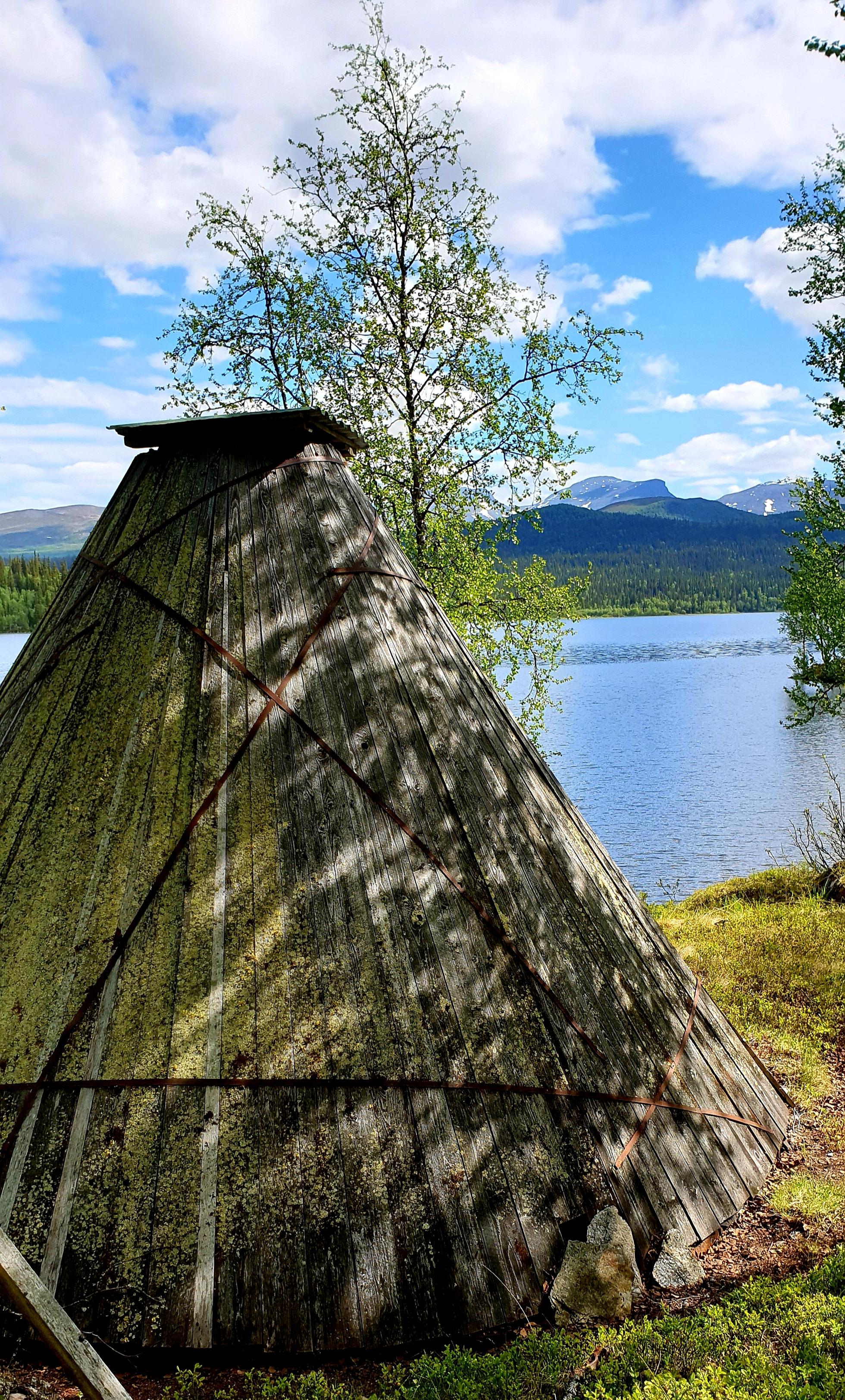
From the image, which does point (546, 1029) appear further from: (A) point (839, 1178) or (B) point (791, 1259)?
(A) point (839, 1178)

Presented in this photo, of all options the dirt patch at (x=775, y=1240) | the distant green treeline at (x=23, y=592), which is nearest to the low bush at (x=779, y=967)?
the dirt patch at (x=775, y=1240)

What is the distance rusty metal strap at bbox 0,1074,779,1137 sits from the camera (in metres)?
4.10

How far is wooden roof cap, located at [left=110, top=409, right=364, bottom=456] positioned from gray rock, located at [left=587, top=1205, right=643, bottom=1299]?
5196 millimetres

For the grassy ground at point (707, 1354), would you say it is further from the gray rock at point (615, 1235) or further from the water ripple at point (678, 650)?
the water ripple at point (678, 650)

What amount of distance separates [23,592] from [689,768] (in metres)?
89.5

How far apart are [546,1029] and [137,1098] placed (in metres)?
2.23

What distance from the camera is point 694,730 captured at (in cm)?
4756

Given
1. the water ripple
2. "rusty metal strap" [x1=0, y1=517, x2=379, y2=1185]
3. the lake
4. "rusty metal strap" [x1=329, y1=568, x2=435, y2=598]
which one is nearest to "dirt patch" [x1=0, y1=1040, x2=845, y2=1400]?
"rusty metal strap" [x1=0, y1=517, x2=379, y2=1185]

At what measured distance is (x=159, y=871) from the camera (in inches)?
181

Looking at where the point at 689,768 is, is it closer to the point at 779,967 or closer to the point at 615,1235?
the point at 779,967

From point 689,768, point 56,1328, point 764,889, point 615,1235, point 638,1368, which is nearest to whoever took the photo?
point 56,1328

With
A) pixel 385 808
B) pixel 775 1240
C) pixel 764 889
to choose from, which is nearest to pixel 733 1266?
pixel 775 1240

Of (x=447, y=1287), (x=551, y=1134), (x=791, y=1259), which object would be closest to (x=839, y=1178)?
(x=791, y=1259)

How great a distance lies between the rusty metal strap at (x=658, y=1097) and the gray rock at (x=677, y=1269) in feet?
1.65
